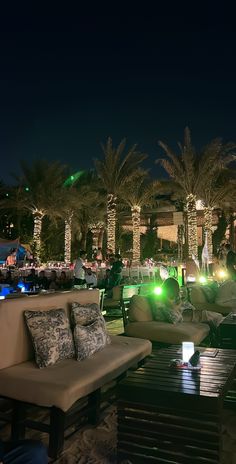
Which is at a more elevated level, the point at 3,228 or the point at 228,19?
the point at 228,19

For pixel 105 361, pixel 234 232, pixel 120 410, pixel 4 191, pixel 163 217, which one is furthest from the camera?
pixel 163 217

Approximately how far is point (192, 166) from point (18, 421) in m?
16.9

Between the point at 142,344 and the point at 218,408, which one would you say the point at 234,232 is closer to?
the point at 142,344

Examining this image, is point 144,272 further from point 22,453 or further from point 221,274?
point 22,453

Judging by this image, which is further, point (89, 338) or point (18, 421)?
point (89, 338)

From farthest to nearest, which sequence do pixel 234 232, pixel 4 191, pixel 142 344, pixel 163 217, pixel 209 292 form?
pixel 163 217
pixel 234 232
pixel 4 191
pixel 209 292
pixel 142 344

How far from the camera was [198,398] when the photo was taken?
2.94m

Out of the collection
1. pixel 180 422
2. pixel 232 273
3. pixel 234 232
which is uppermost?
pixel 234 232

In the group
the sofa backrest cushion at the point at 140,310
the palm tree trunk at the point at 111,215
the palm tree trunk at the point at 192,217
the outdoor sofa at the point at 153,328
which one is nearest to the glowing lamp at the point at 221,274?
the outdoor sofa at the point at 153,328

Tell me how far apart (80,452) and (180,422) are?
0.92 metres

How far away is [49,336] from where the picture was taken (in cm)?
381

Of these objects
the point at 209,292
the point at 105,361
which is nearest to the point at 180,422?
the point at 105,361

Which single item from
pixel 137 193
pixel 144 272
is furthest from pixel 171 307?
pixel 137 193

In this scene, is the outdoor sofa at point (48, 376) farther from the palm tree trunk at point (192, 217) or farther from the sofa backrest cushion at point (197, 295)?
the palm tree trunk at point (192, 217)
